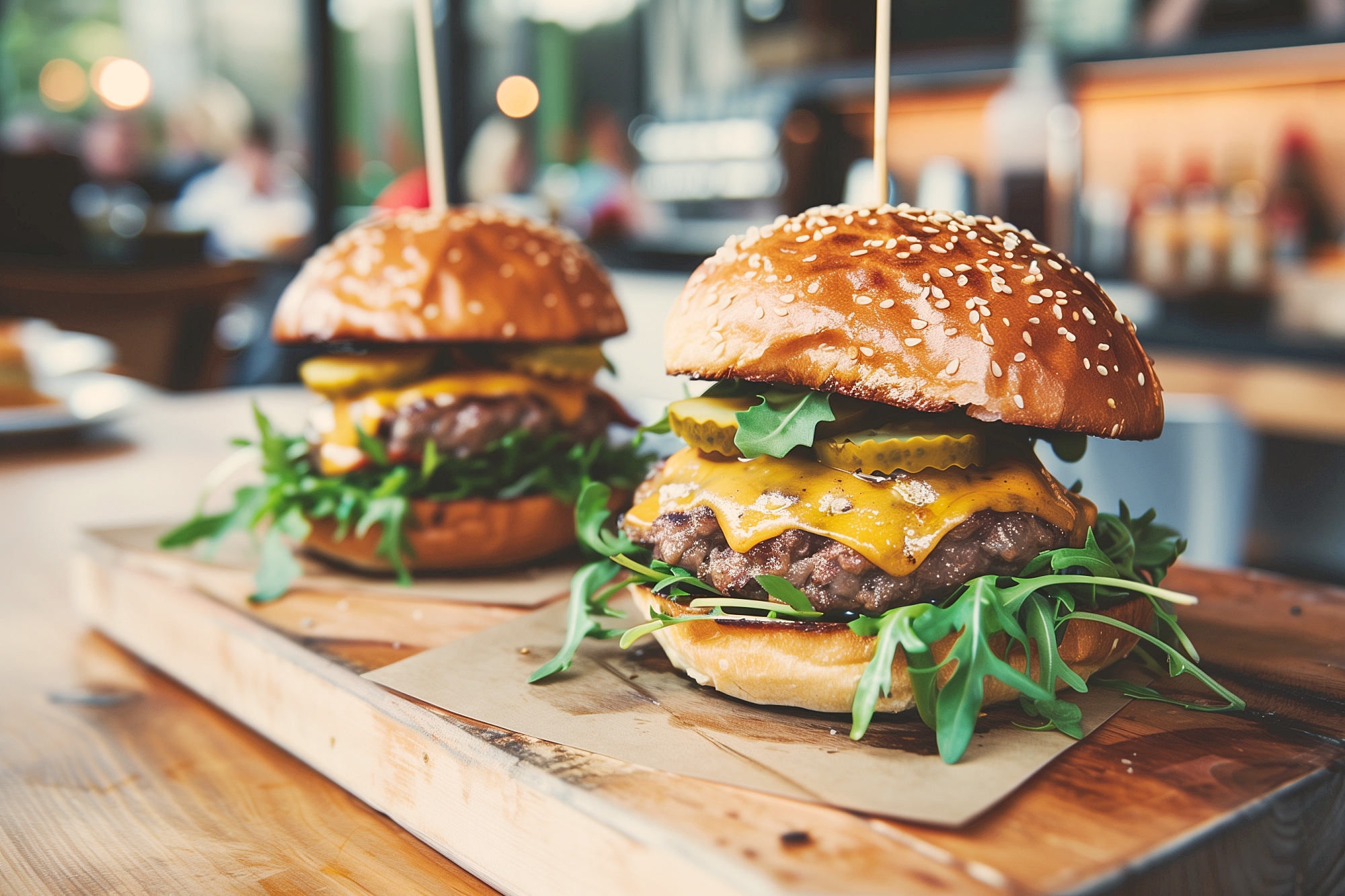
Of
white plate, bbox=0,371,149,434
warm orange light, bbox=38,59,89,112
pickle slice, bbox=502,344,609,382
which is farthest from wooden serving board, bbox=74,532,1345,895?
warm orange light, bbox=38,59,89,112

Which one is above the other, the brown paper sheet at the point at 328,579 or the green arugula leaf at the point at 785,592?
the green arugula leaf at the point at 785,592

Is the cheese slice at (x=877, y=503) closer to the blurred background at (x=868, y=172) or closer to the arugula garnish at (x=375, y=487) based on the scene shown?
the arugula garnish at (x=375, y=487)

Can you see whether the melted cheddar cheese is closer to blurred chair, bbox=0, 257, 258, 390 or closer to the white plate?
the white plate

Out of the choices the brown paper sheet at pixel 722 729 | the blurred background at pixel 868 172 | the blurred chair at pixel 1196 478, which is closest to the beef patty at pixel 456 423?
the brown paper sheet at pixel 722 729

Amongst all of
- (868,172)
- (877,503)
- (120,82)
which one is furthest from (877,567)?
(120,82)

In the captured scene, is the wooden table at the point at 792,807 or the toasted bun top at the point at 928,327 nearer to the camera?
the wooden table at the point at 792,807

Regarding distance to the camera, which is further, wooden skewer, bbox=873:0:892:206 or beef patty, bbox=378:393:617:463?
beef patty, bbox=378:393:617:463

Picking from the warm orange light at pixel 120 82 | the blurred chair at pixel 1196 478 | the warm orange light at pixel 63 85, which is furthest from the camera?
the warm orange light at pixel 63 85
